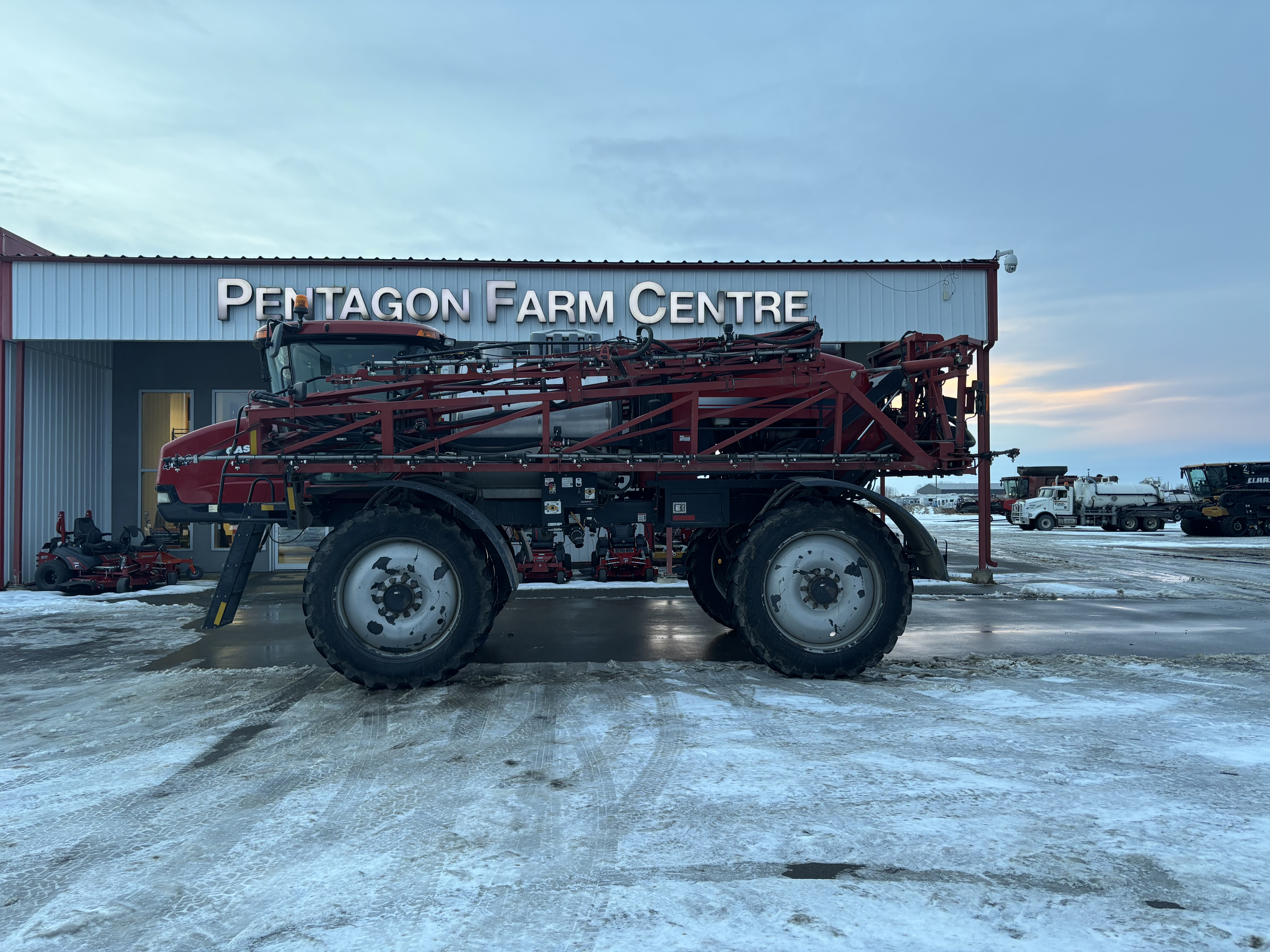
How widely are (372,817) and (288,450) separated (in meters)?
3.24

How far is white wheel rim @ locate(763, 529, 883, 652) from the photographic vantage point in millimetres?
5520

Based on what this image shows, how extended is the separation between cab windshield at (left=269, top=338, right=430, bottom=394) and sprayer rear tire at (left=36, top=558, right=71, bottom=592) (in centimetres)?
806

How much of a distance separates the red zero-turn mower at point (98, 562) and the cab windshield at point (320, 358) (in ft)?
24.7

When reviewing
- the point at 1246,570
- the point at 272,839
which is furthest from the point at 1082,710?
the point at 1246,570

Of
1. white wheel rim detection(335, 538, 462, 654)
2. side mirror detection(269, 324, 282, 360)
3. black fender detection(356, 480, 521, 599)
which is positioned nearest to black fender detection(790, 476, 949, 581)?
black fender detection(356, 480, 521, 599)

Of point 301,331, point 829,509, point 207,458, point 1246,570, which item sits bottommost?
point 1246,570

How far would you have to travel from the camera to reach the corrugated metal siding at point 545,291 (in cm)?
1302

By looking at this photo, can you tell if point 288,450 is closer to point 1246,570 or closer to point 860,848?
point 860,848

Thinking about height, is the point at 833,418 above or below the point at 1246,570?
above

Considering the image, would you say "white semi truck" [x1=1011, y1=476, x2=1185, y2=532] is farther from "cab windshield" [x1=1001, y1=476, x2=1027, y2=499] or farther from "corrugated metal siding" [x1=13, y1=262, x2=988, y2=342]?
"corrugated metal siding" [x1=13, y1=262, x2=988, y2=342]

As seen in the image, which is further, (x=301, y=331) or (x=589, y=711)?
(x=301, y=331)

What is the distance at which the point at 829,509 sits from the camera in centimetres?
560

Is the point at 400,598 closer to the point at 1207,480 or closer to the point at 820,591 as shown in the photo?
the point at 820,591

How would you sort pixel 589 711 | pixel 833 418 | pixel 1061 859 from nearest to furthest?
pixel 1061 859, pixel 589 711, pixel 833 418
